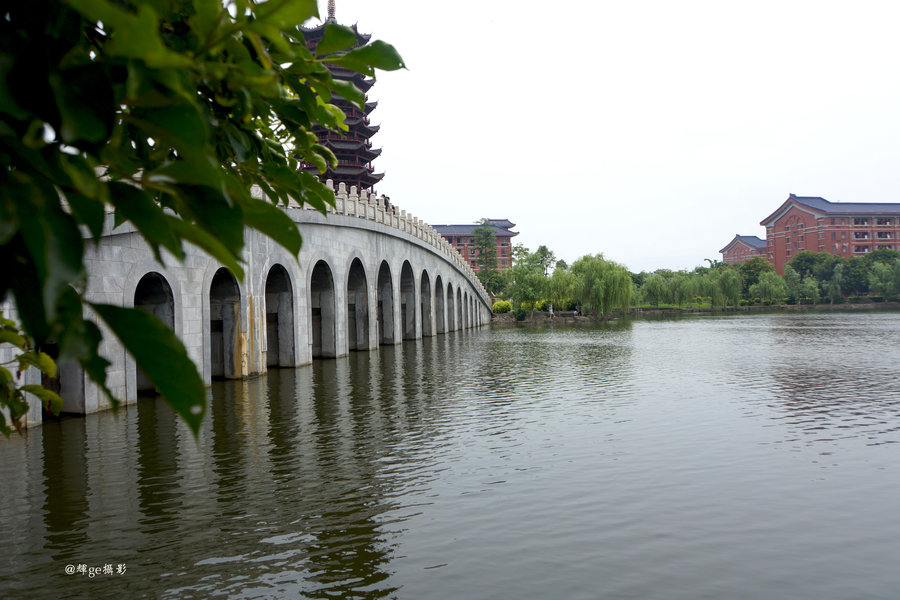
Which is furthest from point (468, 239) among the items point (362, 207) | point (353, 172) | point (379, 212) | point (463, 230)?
point (362, 207)

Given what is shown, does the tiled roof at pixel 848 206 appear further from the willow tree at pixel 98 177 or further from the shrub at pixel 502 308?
the willow tree at pixel 98 177

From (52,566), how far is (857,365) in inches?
884

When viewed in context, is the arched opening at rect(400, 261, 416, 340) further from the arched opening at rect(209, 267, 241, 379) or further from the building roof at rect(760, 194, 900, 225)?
the building roof at rect(760, 194, 900, 225)

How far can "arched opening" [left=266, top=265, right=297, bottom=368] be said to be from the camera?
2114 centimetres

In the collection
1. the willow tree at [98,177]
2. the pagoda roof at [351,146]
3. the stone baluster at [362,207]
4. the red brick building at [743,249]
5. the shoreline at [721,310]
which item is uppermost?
the pagoda roof at [351,146]

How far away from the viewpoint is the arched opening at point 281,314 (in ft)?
69.4

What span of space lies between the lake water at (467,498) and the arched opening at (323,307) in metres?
9.13

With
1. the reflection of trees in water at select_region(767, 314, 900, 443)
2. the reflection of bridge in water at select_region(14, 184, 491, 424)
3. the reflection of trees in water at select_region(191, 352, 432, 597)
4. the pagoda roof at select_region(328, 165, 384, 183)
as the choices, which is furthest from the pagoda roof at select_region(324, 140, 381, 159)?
the reflection of trees in water at select_region(191, 352, 432, 597)

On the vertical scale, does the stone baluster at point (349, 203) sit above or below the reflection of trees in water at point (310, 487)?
above

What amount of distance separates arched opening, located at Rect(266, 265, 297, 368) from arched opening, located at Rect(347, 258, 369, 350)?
6.71 m

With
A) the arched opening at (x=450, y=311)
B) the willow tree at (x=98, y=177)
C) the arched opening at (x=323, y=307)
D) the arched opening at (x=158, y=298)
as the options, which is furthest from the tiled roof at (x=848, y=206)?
the willow tree at (x=98, y=177)

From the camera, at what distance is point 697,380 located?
17938 millimetres

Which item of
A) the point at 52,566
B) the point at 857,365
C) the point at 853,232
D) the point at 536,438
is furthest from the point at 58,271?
the point at 853,232

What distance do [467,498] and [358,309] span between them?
21.6m
